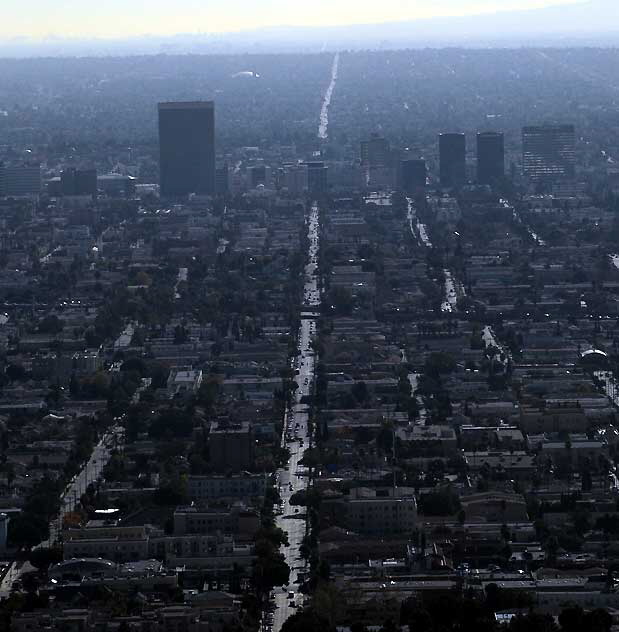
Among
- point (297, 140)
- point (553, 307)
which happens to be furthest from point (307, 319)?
point (297, 140)

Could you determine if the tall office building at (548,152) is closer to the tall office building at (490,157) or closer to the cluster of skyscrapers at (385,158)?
the cluster of skyscrapers at (385,158)

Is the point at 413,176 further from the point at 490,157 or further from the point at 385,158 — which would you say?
the point at 385,158

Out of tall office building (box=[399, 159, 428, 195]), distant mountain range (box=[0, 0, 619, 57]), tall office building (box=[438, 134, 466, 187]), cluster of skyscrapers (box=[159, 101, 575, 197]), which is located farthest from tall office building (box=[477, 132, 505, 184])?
distant mountain range (box=[0, 0, 619, 57])

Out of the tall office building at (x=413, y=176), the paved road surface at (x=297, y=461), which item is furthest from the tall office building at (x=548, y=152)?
the paved road surface at (x=297, y=461)

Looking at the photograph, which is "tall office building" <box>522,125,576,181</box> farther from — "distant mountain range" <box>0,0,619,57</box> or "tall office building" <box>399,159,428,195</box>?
"distant mountain range" <box>0,0,619,57</box>

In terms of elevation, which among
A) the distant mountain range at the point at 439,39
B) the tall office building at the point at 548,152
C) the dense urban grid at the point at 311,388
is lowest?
the distant mountain range at the point at 439,39

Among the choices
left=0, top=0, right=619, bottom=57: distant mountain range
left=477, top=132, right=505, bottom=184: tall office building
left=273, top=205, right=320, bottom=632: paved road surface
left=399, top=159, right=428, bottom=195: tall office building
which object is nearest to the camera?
left=273, top=205, right=320, bottom=632: paved road surface

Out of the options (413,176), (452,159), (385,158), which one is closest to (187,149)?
(385,158)

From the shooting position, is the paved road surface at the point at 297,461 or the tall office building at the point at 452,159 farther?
the tall office building at the point at 452,159
